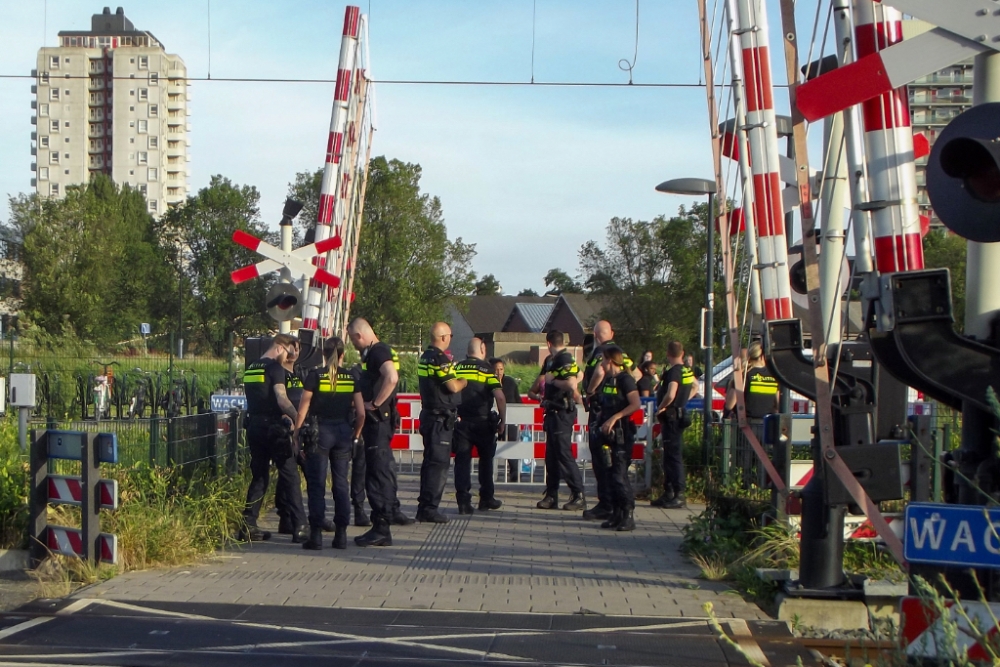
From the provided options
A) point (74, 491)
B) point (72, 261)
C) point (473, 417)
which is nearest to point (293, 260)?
point (473, 417)

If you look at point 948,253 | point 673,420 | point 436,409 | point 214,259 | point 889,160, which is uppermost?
point 214,259

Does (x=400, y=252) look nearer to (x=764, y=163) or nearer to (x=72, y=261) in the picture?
(x=72, y=261)

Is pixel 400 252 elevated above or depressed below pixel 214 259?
below

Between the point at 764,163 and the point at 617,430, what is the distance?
11.1 ft

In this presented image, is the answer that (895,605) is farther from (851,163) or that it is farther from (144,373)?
(144,373)

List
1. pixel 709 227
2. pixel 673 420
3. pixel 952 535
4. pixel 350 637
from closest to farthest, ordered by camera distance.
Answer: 1. pixel 952 535
2. pixel 350 637
3. pixel 673 420
4. pixel 709 227

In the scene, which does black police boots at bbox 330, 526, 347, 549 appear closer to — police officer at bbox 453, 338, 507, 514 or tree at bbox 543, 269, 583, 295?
police officer at bbox 453, 338, 507, 514

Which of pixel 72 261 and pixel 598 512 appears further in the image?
pixel 72 261

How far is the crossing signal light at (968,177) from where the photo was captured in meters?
4.41

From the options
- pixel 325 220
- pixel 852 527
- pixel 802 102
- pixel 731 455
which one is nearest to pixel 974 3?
pixel 802 102

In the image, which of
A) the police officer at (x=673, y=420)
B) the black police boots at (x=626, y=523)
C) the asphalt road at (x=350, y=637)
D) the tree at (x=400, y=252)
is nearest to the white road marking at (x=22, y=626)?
the asphalt road at (x=350, y=637)

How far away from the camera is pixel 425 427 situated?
1165 cm

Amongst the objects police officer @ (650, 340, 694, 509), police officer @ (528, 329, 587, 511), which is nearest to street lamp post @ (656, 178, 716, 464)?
police officer @ (650, 340, 694, 509)

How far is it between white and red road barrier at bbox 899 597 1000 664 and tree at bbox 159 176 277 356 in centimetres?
7688
